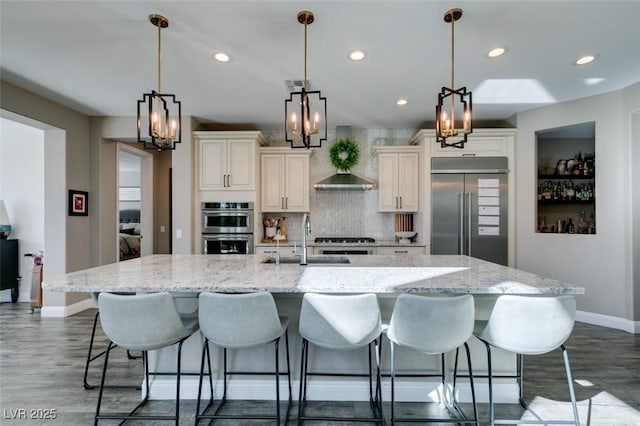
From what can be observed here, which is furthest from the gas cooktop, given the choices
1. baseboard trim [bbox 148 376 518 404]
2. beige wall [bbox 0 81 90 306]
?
beige wall [bbox 0 81 90 306]

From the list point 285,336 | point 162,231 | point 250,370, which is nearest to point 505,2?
point 285,336

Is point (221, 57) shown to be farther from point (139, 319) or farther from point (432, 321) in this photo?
point (432, 321)

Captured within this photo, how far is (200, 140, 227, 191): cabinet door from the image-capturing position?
466cm

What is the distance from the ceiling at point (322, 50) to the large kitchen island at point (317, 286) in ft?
5.97

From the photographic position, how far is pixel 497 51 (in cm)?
280

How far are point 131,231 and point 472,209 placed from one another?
836cm

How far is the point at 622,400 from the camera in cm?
229

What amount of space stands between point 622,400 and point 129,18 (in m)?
4.47

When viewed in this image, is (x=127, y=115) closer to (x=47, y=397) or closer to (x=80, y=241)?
(x=80, y=241)

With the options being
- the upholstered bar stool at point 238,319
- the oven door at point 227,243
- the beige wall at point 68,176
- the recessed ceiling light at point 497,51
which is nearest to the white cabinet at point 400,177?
the recessed ceiling light at point 497,51

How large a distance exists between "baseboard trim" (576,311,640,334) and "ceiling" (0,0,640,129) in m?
2.66

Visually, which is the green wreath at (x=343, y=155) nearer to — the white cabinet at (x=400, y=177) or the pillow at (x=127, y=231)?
the white cabinet at (x=400, y=177)

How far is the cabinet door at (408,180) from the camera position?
16.0 ft

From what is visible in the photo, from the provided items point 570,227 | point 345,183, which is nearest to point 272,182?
point 345,183
